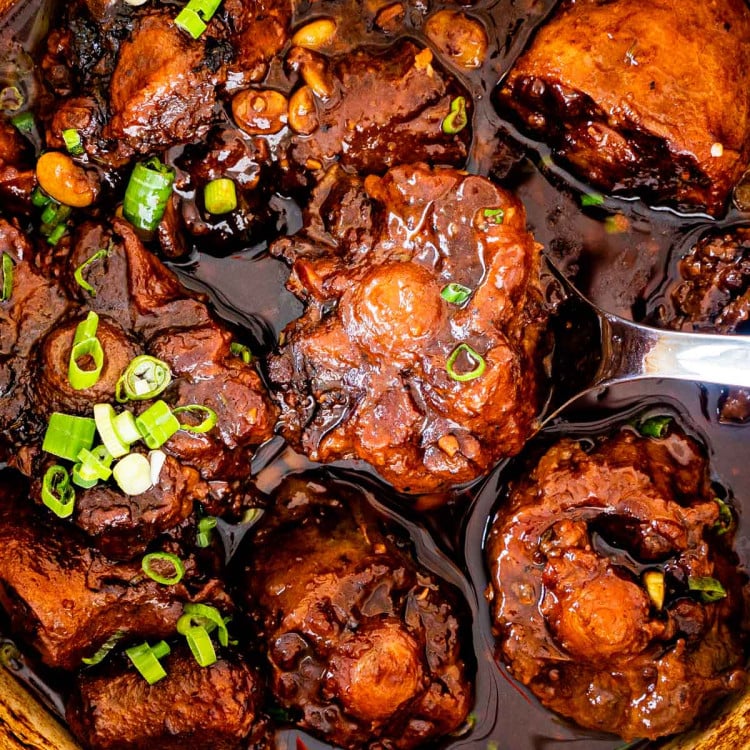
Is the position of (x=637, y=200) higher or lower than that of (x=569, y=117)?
lower

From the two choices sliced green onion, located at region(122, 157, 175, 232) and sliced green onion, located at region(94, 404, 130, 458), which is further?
sliced green onion, located at region(122, 157, 175, 232)

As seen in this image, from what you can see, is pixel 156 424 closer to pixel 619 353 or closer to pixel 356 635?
pixel 356 635

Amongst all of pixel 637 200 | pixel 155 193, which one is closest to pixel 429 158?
pixel 637 200

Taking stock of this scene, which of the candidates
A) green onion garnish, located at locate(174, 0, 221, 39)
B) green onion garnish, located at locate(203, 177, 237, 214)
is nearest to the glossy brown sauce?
green onion garnish, located at locate(203, 177, 237, 214)

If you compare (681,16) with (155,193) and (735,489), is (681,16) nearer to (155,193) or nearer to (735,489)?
(735,489)

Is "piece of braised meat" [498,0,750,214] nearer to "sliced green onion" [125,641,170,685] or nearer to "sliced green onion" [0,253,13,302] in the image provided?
"sliced green onion" [0,253,13,302]
